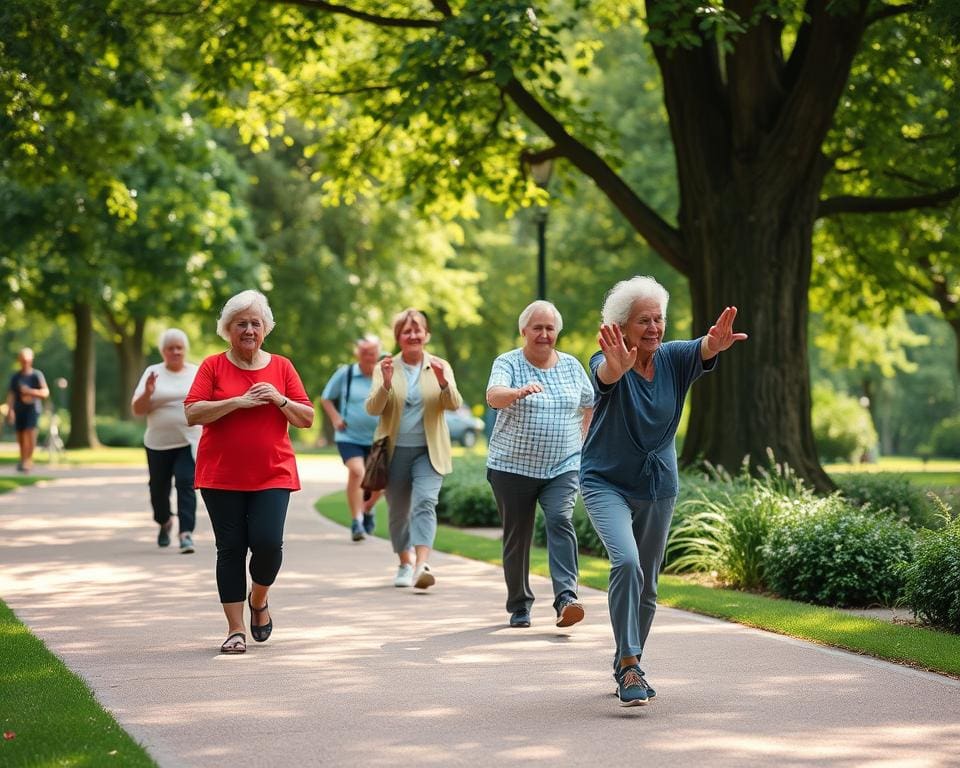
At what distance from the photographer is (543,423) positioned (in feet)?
30.2

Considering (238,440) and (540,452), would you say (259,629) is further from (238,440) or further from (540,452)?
(540,452)

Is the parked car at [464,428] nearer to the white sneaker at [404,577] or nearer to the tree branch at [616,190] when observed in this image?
the tree branch at [616,190]

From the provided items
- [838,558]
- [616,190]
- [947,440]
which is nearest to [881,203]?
[616,190]

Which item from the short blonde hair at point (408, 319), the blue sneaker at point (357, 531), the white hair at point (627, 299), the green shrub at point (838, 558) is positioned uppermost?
the short blonde hair at point (408, 319)

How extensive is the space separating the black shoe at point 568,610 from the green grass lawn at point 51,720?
2913 mm

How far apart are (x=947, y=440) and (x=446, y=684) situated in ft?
174

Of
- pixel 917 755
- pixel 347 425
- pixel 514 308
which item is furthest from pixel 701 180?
pixel 514 308

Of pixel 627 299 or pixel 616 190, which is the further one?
pixel 616 190

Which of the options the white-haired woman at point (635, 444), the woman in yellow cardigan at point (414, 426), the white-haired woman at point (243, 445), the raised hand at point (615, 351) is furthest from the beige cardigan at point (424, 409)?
the raised hand at point (615, 351)

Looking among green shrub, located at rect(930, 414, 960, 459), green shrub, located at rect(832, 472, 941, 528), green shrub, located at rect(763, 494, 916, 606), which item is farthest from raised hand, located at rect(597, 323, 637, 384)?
green shrub, located at rect(930, 414, 960, 459)

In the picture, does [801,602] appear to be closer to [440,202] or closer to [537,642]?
[537,642]

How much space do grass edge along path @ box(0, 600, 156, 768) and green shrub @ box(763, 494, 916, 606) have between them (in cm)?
537

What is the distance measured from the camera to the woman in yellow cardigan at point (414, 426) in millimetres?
11016

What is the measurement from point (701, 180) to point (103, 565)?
24.9ft
